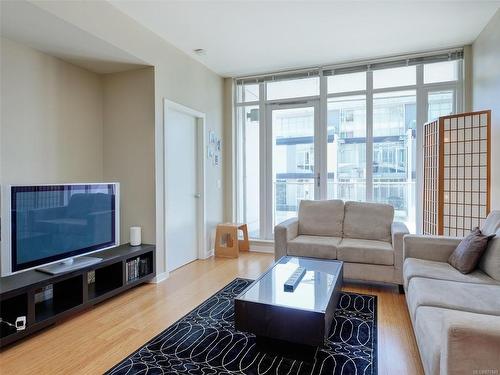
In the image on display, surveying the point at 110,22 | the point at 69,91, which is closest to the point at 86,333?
the point at 69,91

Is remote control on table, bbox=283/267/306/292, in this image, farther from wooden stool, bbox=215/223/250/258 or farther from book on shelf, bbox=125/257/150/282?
wooden stool, bbox=215/223/250/258

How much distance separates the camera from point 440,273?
2.25m

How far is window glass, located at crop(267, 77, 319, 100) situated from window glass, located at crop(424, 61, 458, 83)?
143cm

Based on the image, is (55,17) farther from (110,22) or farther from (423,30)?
(423,30)

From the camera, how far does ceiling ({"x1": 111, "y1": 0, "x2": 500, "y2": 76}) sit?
2795 millimetres

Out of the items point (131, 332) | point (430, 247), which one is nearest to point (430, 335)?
point (430, 247)

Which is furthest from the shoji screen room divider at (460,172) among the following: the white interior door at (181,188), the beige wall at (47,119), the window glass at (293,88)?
the beige wall at (47,119)

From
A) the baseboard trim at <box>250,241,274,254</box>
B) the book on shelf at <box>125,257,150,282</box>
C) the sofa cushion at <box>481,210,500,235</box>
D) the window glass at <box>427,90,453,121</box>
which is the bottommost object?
the baseboard trim at <box>250,241,274,254</box>

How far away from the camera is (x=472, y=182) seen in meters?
3.25

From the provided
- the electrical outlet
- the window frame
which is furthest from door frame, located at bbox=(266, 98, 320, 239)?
the electrical outlet

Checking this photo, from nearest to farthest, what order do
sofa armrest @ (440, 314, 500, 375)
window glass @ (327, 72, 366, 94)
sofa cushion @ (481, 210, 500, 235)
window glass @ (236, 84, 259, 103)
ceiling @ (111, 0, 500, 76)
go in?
sofa armrest @ (440, 314, 500, 375)
sofa cushion @ (481, 210, 500, 235)
ceiling @ (111, 0, 500, 76)
window glass @ (327, 72, 366, 94)
window glass @ (236, 84, 259, 103)

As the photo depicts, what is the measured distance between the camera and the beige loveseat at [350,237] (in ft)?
9.90

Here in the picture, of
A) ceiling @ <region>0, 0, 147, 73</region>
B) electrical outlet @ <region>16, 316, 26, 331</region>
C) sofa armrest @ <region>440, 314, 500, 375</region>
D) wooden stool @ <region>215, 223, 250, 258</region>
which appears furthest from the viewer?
wooden stool @ <region>215, 223, 250, 258</region>

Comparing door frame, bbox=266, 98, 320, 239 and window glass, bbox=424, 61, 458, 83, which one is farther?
door frame, bbox=266, 98, 320, 239
